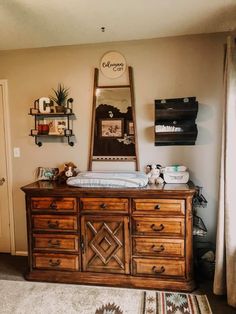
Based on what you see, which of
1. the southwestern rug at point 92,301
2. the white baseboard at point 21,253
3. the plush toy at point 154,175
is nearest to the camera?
the southwestern rug at point 92,301

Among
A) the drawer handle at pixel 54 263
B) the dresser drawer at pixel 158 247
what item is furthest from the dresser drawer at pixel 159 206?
the drawer handle at pixel 54 263

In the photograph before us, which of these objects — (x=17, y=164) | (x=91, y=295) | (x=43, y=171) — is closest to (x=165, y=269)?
(x=91, y=295)

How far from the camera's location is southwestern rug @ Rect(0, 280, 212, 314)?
2.13 m

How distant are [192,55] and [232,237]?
178 cm

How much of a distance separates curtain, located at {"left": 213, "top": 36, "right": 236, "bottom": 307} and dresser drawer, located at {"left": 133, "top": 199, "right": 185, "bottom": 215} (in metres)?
0.34

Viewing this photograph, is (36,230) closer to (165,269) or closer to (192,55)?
(165,269)

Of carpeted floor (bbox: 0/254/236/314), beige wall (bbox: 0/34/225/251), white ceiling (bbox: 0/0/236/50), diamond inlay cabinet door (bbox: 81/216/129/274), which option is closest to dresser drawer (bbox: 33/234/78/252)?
diamond inlay cabinet door (bbox: 81/216/129/274)

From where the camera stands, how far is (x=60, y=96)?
114 inches

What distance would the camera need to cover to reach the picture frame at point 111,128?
2865 mm

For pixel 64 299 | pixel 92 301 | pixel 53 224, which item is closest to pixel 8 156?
pixel 53 224

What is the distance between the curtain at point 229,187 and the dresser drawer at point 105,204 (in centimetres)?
83

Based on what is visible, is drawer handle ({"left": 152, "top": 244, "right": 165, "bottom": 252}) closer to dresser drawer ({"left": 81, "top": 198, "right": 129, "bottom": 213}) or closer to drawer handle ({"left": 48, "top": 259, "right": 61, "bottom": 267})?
dresser drawer ({"left": 81, "top": 198, "right": 129, "bottom": 213})

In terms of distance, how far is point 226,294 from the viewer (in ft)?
7.43

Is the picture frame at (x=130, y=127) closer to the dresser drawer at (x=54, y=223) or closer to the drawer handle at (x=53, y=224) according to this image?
the dresser drawer at (x=54, y=223)
